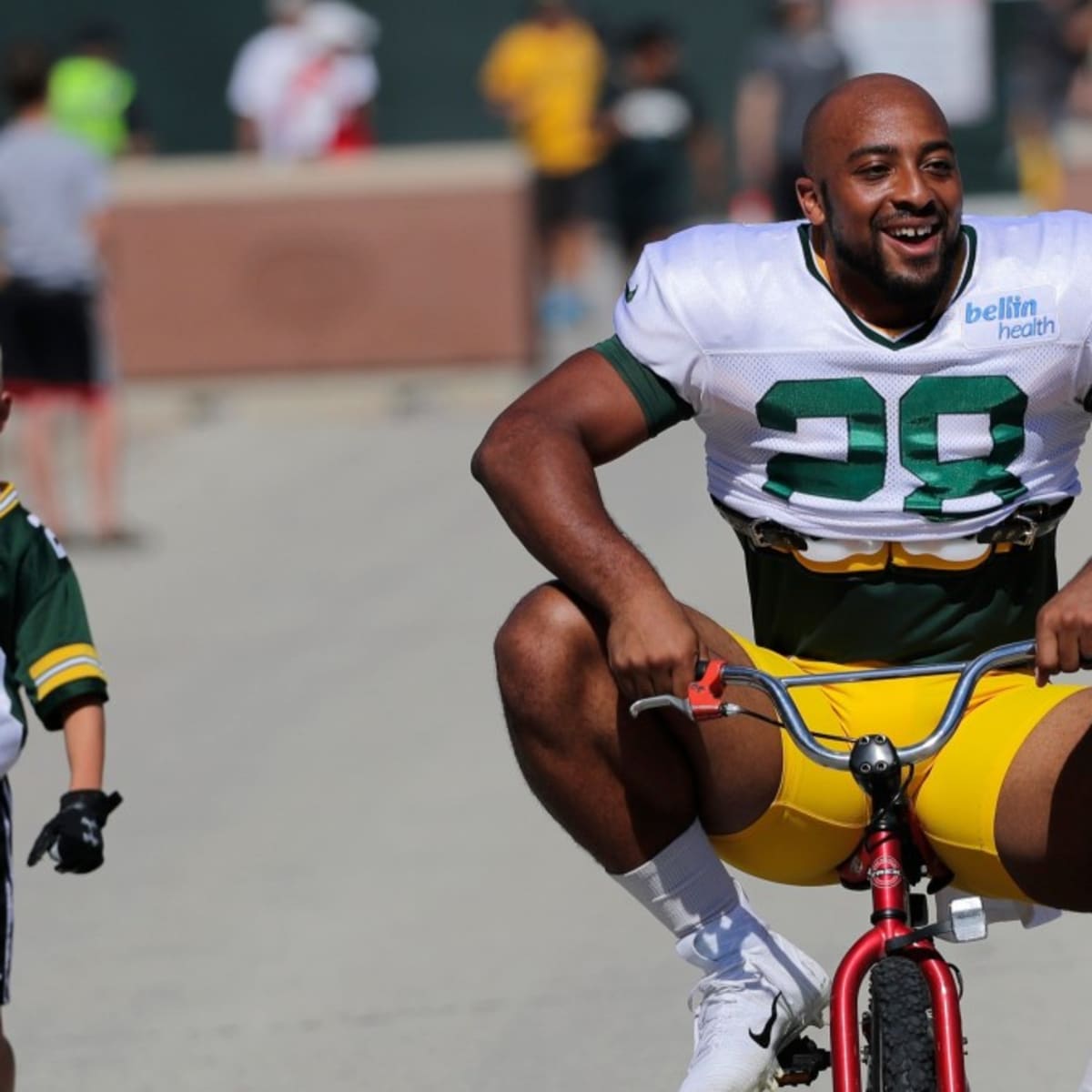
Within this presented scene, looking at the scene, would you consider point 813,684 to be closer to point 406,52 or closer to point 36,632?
point 36,632

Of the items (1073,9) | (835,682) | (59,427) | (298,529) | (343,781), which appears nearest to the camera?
(835,682)

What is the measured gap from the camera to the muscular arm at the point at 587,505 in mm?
4207

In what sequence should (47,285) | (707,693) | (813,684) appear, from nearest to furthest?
(707,693)
(813,684)
(47,285)

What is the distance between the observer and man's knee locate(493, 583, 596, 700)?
14.3 ft

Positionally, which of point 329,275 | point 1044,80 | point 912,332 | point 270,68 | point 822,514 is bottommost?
point 822,514

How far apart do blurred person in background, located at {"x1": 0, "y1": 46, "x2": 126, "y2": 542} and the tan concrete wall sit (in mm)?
3269

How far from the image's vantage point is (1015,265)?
15.0 ft

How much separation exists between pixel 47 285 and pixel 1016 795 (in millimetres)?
8005

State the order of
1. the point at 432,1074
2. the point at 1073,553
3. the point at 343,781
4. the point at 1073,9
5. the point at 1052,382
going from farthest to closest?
1. the point at 1073,9
2. the point at 1073,553
3. the point at 343,781
4. the point at 432,1074
5. the point at 1052,382

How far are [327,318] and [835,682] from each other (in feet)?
36.1

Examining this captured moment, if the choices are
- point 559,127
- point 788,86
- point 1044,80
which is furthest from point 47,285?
point 1044,80

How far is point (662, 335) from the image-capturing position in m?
4.56

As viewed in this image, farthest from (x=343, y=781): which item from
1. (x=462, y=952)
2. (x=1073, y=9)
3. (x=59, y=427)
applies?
(x=1073, y=9)

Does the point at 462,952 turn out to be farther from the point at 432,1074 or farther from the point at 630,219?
the point at 630,219
